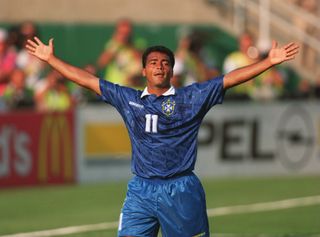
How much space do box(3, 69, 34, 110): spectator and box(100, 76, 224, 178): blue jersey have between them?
33.0 feet

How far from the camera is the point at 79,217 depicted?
50.6 ft

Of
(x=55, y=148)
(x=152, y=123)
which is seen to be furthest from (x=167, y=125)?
(x=55, y=148)

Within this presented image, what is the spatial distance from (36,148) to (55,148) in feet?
1.13

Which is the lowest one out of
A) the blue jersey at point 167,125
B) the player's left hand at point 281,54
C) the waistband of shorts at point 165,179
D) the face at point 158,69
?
the waistband of shorts at point 165,179

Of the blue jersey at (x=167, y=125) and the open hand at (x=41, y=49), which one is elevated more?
the open hand at (x=41, y=49)

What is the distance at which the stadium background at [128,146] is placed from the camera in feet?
51.7

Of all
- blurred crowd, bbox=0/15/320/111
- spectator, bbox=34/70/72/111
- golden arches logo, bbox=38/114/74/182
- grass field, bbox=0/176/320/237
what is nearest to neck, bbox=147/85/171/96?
grass field, bbox=0/176/320/237

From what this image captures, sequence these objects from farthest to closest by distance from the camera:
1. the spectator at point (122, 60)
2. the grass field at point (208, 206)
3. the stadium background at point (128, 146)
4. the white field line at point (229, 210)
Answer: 1. the spectator at point (122, 60)
2. the stadium background at point (128, 146)
3. the grass field at point (208, 206)
4. the white field line at point (229, 210)

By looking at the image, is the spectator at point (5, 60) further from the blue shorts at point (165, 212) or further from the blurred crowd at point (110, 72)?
the blue shorts at point (165, 212)

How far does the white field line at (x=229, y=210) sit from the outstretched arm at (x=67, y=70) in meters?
4.76

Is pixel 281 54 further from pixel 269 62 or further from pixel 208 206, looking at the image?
pixel 208 206

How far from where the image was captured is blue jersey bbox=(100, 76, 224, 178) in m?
8.93

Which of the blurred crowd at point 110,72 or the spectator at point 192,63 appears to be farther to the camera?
the spectator at point 192,63

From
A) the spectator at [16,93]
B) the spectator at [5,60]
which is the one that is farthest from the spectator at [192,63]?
the spectator at [5,60]
